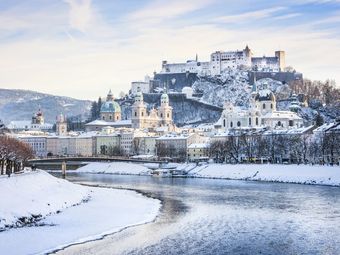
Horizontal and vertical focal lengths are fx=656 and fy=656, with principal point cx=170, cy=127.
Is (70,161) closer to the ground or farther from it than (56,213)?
farther from it

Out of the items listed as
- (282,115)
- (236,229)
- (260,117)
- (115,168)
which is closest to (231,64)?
(260,117)

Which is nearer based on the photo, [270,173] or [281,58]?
[270,173]

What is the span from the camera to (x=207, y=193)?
5022 centimetres

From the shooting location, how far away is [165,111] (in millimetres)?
157000

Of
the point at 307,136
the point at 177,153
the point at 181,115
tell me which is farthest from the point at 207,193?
the point at 181,115

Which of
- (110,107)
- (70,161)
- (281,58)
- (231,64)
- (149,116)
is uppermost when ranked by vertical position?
(281,58)

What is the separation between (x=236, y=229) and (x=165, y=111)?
128m

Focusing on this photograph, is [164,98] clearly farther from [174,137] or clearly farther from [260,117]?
[260,117]

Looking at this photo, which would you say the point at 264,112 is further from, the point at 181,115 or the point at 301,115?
the point at 181,115

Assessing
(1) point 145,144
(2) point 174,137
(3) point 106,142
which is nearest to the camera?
(2) point 174,137

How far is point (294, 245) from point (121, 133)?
120 metres

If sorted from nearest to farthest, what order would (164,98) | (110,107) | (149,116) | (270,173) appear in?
(270,173)
(164,98)
(149,116)
(110,107)

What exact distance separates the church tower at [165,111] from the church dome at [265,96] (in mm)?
25400

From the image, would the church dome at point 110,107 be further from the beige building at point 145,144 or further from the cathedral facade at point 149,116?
the beige building at point 145,144
